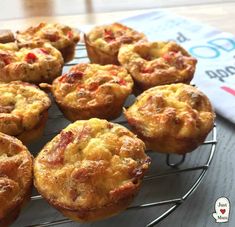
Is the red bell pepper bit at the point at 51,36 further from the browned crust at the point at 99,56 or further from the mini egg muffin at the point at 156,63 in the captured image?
the mini egg muffin at the point at 156,63

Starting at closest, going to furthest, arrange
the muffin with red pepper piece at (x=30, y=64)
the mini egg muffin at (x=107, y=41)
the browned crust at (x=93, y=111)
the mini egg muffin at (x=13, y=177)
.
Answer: the mini egg muffin at (x=13, y=177), the browned crust at (x=93, y=111), the muffin with red pepper piece at (x=30, y=64), the mini egg muffin at (x=107, y=41)

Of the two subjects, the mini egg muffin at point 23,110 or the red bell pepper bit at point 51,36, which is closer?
the mini egg muffin at point 23,110

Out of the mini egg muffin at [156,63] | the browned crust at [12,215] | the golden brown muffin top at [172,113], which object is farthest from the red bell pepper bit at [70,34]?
the browned crust at [12,215]

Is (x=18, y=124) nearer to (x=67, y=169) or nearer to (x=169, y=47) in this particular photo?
(x=67, y=169)

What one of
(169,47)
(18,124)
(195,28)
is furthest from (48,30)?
(195,28)

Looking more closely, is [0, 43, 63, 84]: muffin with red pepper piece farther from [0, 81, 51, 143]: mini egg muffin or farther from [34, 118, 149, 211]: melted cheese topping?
[34, 118, 149, 211]: melted cheese topping

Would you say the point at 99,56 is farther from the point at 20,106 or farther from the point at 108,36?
the point at 20,106
